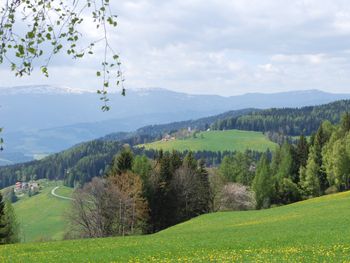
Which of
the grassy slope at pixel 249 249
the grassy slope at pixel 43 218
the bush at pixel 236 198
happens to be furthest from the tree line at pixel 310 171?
the grassy slope at pixel 43 218

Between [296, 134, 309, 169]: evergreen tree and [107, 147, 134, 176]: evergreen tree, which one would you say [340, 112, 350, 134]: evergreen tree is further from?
[107, 147, 134, 176]: evergreen tree

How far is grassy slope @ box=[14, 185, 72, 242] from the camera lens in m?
150

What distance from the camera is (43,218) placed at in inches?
6693

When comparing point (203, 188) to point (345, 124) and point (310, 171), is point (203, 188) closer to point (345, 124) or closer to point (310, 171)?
point (310, 171)

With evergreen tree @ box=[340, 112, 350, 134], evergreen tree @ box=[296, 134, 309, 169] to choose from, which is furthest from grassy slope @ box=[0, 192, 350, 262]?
evergreen tree @ box=[296, 134, 309, 169]

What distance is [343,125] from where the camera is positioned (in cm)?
9569

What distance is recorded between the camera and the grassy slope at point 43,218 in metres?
150

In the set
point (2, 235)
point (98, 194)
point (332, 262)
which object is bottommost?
point (2, 235)

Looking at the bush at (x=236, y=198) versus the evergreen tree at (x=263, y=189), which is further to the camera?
the evergreen tree at (x=263, y=189)

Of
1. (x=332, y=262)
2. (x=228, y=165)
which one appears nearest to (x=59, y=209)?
(x=228, y=165)

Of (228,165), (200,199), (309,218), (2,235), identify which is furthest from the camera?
(228,165)

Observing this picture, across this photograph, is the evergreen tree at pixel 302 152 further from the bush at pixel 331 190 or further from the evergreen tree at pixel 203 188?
the evergreen tree at pixel 203 188

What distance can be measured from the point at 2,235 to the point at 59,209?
119434mm

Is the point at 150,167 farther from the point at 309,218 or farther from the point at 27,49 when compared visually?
the point at 27,49
